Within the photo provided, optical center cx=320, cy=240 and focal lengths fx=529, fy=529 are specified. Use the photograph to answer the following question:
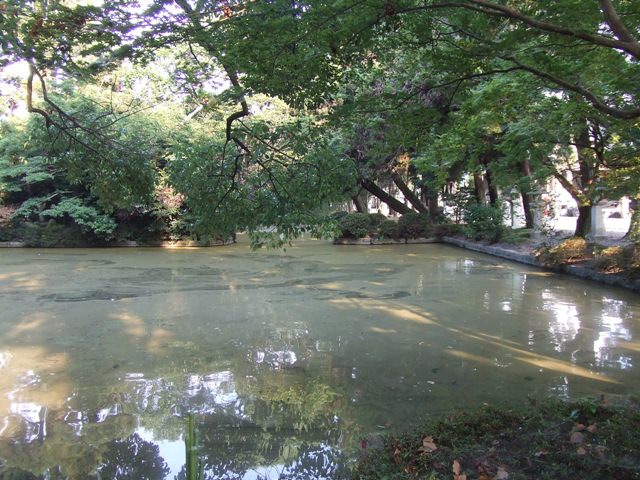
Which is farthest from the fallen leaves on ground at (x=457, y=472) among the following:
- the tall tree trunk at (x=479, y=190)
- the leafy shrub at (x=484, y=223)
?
the tall tree trunk at (x=479, y=190)

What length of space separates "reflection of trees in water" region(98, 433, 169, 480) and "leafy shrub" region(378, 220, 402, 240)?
15.8 meters

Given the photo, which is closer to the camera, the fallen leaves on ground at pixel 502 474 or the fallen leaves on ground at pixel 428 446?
the fallen leaves on ground at pixel 502 474

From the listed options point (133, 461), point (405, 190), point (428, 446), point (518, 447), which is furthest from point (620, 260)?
point (405, 190)

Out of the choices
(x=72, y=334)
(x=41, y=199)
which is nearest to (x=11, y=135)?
(x=41, y=199)

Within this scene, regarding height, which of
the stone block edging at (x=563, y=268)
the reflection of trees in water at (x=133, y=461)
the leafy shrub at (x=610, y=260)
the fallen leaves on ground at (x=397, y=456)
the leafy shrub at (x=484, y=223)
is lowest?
the reflection of trees in water at (x=133, y=461)

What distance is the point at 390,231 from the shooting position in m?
19.1

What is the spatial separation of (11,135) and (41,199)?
2.37m

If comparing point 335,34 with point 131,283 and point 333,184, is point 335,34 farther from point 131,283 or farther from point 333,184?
point 131,283

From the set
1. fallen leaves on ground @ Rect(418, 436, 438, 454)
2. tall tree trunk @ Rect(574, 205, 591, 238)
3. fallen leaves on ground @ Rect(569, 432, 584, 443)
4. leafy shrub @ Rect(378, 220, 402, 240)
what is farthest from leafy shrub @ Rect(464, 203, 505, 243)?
fallen leaves on ground @ Rect(418, 436, 438, 454)

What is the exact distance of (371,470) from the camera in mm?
2744

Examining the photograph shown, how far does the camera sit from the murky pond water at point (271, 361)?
3.64m

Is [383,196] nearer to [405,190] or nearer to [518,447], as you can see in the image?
[405,190]

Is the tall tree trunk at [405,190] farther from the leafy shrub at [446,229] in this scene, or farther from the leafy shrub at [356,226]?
the leafy shrub at [356,226]

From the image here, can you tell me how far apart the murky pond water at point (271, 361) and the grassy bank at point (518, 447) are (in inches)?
20.6
